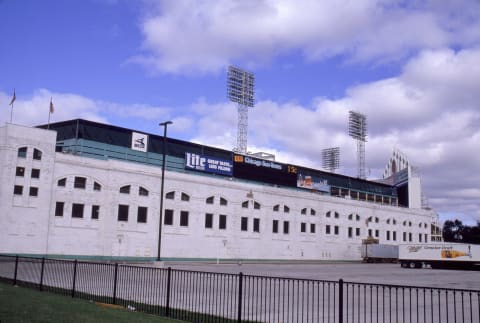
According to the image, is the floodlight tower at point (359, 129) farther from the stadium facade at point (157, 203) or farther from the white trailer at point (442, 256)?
the white trailer at point (442, 256)

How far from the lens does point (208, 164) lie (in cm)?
6450

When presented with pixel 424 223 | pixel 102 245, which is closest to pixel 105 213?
pixel 102 245

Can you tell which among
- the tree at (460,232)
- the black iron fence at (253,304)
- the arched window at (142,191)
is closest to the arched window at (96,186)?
the arched window at (142,191)

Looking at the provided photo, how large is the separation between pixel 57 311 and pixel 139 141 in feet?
155

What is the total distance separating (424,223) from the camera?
96.4 m

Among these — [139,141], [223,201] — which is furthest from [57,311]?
[223,201]

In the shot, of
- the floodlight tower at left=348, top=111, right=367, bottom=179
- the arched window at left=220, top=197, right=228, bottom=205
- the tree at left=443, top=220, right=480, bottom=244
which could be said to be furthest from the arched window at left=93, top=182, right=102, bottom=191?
the tree at left=443, top=220, right=480, bottom=244

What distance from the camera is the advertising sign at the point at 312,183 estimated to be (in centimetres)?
7686

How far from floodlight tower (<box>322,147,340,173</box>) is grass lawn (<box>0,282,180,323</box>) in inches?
3915

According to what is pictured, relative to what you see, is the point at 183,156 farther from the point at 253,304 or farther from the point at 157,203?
the point at 253,304

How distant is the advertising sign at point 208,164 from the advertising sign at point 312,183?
14.5m

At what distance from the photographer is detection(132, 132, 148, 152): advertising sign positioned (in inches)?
2296

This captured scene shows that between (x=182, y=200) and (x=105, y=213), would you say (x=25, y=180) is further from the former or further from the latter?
(x=182, y=200)

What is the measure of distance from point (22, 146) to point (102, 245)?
41.6 feet
